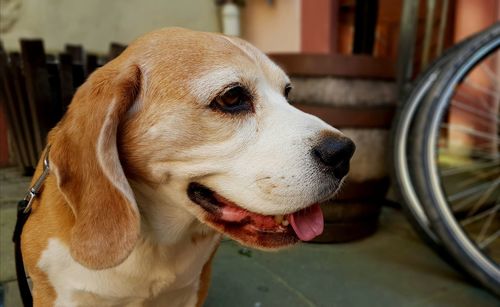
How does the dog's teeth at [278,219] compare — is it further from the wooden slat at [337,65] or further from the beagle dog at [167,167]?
the wooden slat at [337,65]

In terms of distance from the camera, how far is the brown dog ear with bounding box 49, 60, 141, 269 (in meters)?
1.04

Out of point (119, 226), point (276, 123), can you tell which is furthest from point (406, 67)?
point (119, 226)

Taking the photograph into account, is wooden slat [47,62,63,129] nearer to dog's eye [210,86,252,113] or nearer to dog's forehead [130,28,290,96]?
dog's forehead [130,28,290,96]

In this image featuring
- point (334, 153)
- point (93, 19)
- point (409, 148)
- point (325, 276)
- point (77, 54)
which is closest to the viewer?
point (334, 153)

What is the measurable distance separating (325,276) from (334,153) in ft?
3.70

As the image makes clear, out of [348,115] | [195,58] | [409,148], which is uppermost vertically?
[195,58]

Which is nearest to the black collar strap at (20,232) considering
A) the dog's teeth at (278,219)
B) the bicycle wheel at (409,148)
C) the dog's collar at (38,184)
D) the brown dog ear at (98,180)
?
the dog's collar at (38,184)

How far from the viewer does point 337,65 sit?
2143 millimetres

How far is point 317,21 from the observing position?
392 cm

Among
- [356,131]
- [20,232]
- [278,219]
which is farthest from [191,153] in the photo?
[356,131]

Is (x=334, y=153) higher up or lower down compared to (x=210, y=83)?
lower down

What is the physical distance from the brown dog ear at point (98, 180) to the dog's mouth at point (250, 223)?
0.17 metres

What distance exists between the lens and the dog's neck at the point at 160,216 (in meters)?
1.17

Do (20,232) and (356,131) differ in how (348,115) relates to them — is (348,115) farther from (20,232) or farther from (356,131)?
(20,232)
